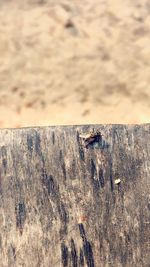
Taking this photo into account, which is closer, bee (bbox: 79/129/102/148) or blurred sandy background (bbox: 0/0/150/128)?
bee (bbox: 79/129/102/148)

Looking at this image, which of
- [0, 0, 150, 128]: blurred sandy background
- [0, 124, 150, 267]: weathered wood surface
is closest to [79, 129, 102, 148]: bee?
[0, 124, 150, 267]: weathered wood surface

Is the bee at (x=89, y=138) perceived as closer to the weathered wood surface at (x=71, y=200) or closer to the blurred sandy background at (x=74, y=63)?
the weathered wood surface at (x=71, y=200)

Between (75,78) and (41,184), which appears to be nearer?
(41,184)

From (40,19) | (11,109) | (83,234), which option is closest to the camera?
(83,234)

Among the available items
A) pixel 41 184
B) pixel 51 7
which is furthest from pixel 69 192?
pixel 51 7

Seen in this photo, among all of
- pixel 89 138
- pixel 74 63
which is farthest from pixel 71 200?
pixel 74 63

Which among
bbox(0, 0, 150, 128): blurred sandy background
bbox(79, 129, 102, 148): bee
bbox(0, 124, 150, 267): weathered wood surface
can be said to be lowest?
bbox(0, 124, 150, 267): weathered wood surface

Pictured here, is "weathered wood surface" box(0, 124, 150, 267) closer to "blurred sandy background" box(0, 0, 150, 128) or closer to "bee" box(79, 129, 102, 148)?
"bee" box(79, 129, 102, 148)

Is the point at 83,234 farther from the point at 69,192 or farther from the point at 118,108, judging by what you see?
the point at 118,108
